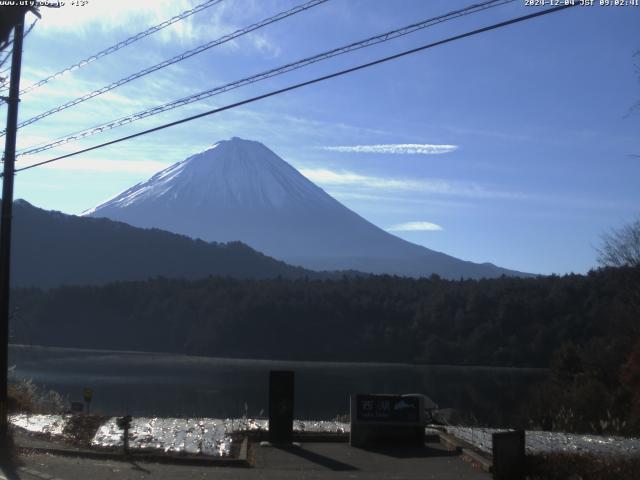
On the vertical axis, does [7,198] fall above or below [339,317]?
above

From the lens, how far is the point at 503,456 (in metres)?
10.7

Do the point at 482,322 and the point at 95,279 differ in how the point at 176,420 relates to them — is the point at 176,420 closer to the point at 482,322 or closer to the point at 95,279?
the point at 482,322

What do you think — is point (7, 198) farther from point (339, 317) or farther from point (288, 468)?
point (339, 317)

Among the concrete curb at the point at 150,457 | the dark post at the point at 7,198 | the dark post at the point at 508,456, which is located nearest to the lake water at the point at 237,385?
the dark post at the point at 7,198

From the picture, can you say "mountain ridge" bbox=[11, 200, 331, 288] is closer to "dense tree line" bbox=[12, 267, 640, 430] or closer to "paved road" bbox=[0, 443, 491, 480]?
"dense tree line" bbox=[12, 267, 640, 430]

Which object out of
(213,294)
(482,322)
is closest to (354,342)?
(482,322)

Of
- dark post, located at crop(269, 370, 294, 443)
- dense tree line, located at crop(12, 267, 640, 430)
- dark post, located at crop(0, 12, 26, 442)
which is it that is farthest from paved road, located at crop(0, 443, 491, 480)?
dense tree line, located at crop(12, 267, 640, 430)

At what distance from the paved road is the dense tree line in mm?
37184

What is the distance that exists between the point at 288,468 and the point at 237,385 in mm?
29377

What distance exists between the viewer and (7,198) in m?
15.7

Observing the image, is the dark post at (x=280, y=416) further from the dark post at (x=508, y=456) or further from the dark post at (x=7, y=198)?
the dark post at (x=7, y=198)

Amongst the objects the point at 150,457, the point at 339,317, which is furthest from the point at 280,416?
the point at 339,317

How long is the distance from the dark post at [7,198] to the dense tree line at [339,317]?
38573 millimetres

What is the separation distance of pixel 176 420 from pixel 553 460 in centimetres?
822
